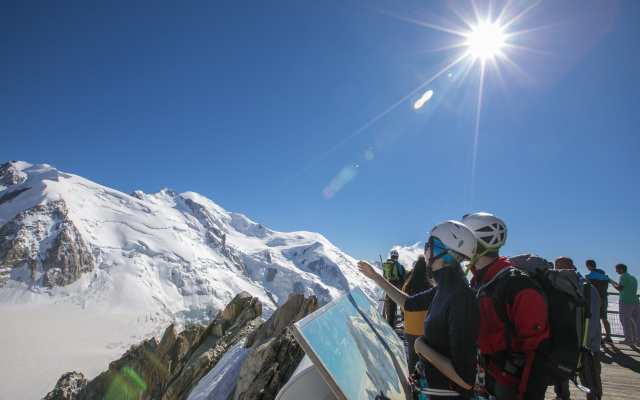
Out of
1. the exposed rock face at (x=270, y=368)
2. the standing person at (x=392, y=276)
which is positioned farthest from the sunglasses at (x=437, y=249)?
the standing person at (x=392, y=276)

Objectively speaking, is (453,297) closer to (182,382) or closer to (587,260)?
(182,382)

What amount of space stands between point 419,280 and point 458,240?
329 cm

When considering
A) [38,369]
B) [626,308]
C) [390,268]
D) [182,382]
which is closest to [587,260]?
[626,308]

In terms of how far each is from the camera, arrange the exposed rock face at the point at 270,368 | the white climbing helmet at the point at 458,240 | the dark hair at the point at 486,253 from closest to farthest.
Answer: the white climbing helmet at the point at 458,240 → the dark hair at the point at 486,253 → the exposed rock face at the point at 270,368

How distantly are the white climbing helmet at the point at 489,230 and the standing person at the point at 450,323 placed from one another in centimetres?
55

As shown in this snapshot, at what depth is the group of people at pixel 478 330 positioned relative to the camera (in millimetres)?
3152

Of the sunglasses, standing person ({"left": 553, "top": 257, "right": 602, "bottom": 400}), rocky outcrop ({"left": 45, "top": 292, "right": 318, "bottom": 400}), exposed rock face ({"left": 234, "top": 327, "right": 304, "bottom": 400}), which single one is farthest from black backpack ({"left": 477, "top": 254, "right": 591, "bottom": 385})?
exposed rock face ({"left": 234, "top": 327, "right": 304, "bottom": 400})

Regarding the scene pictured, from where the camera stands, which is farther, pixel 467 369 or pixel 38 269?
pixel 38 269

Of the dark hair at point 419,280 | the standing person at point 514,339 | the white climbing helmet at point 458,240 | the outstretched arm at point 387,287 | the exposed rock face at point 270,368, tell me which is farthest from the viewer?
the dark hair at point 419,280

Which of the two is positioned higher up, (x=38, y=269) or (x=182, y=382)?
(x=38, y=269)

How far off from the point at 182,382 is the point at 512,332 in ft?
31.3

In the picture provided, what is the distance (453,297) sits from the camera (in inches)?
130

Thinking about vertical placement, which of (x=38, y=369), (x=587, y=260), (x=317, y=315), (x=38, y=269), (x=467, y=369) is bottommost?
(x=38, y=369)

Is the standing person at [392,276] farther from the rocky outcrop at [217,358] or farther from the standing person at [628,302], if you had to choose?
the standing person at [628,302]
